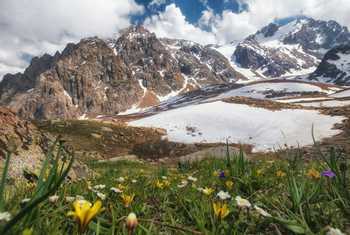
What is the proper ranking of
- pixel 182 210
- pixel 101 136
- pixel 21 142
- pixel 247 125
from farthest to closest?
pixel 247 125 < pixel 101 136 < pixel 21 142 < pixel 182 210

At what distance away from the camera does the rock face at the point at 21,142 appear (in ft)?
25.8

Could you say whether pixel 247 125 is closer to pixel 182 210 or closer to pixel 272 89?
pixel 182 210

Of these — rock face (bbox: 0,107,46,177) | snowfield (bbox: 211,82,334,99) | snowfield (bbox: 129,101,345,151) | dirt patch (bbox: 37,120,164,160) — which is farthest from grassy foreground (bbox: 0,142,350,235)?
snowfield (bbox: 211,82,334,99)

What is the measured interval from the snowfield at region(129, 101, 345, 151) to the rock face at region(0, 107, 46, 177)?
23618 millimetres

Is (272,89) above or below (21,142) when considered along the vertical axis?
below

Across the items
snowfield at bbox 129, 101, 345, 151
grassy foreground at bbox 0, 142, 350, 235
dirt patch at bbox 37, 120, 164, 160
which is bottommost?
snowfield at bbox 129, 101, 345, 151

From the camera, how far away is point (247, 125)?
41406mm

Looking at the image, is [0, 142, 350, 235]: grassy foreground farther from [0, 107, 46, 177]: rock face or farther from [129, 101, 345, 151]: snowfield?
[129, 101, 345, 151]: snowfield

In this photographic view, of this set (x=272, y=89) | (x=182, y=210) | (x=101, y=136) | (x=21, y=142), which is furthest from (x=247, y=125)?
(x=272, y=89)

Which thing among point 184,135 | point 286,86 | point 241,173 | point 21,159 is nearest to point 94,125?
point 184,135

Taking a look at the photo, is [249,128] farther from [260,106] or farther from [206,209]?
[206,209]

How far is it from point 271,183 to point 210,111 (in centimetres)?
4618

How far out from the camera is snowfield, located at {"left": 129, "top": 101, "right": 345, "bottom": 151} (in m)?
34.1

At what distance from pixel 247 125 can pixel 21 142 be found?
3426 cm
